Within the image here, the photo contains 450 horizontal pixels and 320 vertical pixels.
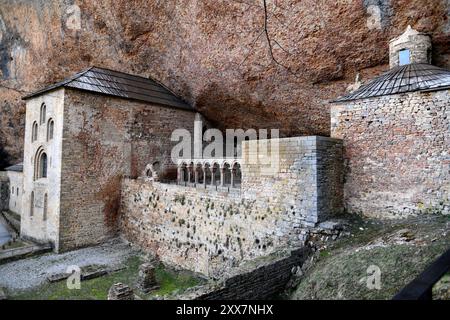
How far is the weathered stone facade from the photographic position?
12.0 m

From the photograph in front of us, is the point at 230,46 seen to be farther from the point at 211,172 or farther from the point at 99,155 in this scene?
the point at 99,155

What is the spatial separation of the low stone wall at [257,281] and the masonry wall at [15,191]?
18.3m

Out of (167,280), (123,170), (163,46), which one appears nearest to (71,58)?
(163,46)

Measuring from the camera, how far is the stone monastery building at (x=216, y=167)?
7141 mm

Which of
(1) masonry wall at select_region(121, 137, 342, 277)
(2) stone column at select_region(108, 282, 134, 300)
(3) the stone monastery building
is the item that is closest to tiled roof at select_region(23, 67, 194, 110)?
(3) the stone monastery building

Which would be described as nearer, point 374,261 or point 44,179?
point 374,261

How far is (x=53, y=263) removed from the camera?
10.9 meters

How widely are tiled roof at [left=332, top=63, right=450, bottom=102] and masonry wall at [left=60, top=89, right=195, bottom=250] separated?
9.17 metres

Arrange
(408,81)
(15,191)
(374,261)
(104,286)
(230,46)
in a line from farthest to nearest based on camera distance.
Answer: (15,191)
(230,46)
(104,286)
(408,81)
(374,261)

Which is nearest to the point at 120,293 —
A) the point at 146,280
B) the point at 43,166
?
the point at 146,280

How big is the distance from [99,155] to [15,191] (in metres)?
10.8

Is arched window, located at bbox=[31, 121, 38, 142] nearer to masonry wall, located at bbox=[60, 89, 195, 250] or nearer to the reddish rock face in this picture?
masonry wall, located at bbox=[60, 89, 195, 250]

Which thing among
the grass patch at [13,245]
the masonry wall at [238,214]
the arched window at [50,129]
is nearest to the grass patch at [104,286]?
the masonry wall at [238,214]
